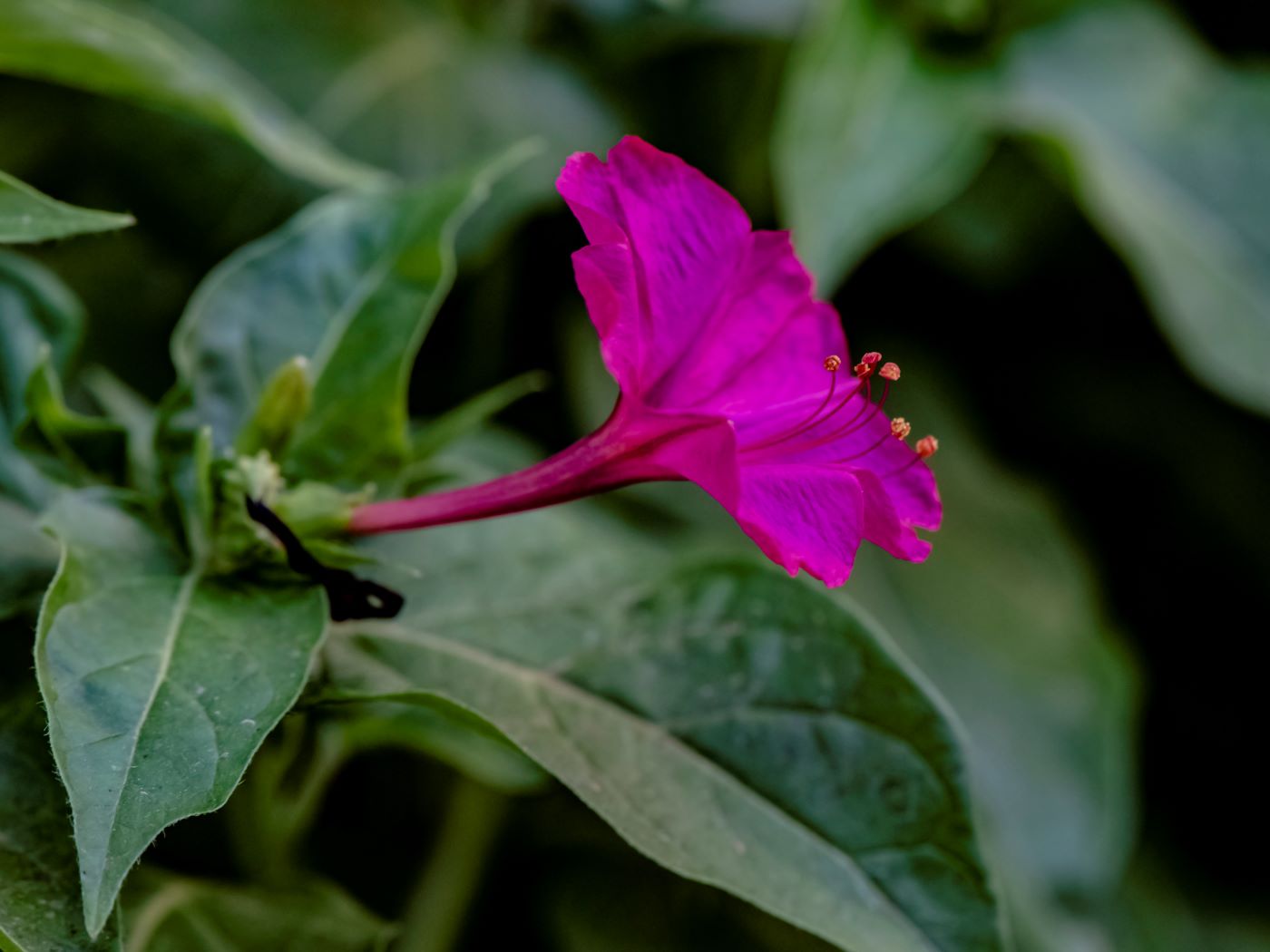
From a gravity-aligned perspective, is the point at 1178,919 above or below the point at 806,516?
below

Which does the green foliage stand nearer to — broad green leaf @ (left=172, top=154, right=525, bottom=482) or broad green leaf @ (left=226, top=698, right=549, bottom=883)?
broad green leaf @ (left=172, top=154, right=525, bottom=482)

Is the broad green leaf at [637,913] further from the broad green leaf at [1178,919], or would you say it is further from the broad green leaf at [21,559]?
the broad green leaf at [21,559]

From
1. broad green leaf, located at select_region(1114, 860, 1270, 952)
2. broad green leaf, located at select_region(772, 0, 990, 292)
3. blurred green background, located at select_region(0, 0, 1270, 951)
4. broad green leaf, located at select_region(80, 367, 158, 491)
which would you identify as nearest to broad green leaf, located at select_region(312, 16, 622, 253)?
blurred green background, located at select_region(0, 0, 1270, 951)

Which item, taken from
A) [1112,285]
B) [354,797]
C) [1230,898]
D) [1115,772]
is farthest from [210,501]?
[1230,898]

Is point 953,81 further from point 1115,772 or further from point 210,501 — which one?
point 210,501

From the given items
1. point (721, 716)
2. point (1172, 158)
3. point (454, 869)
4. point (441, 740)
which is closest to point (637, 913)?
point (454, 869)

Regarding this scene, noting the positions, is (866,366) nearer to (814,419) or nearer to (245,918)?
(814,419)

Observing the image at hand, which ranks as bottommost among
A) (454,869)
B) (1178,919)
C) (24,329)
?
(1178,919)

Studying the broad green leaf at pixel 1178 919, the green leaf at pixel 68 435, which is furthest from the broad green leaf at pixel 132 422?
the broad green leaf at pixel 1178 919
